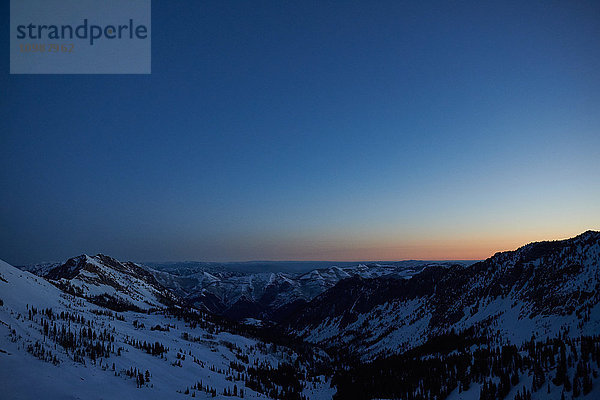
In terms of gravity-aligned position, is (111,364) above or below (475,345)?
above

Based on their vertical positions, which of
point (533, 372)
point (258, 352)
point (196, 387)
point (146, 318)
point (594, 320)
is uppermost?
point (533, 372)

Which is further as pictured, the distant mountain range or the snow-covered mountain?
the distant mountain range

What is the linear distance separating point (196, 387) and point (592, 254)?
6308 inches

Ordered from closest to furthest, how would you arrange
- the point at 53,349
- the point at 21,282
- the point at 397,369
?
the point at 53,349
the point at 397,369
the point at 21,282

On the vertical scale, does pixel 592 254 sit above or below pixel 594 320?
above

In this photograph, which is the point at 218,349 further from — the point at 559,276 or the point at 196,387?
the point at 559,276

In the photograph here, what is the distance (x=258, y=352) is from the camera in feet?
587

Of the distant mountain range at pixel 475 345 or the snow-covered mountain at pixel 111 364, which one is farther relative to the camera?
the distant mountain range at pixel 475 345

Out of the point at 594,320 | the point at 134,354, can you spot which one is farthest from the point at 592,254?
the point at 134,354

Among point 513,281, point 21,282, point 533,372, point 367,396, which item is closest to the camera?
point 533,372

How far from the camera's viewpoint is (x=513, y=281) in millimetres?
175000

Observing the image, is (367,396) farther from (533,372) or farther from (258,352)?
(258,352)

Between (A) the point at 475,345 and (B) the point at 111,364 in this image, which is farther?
(A) the point at 475,345

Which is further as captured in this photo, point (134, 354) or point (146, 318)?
point (146, 318)
